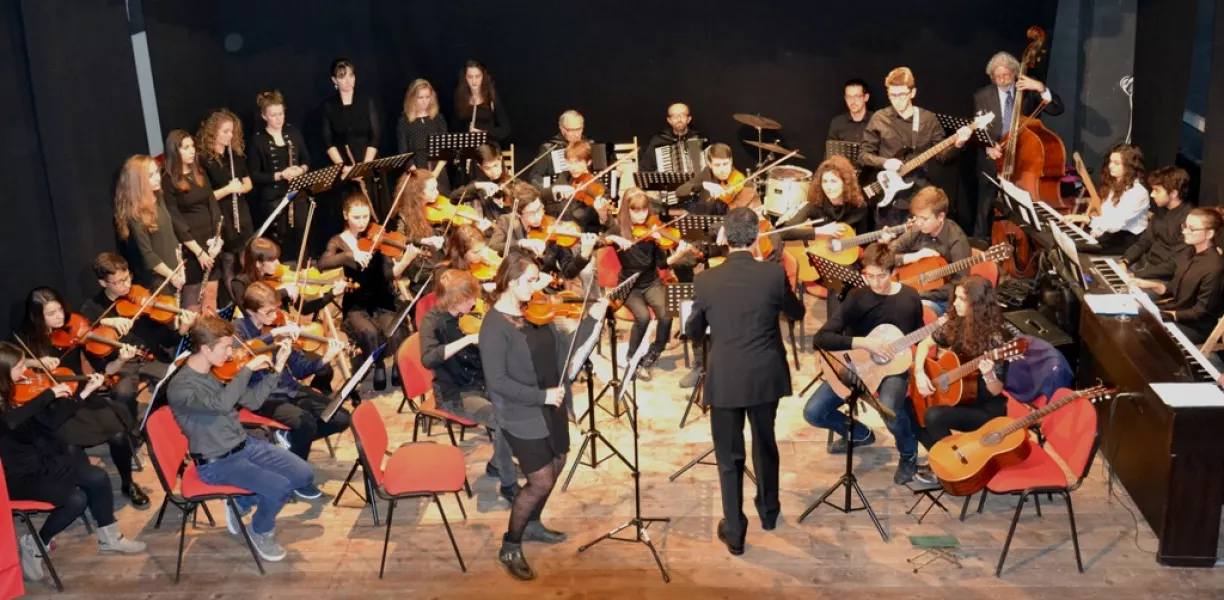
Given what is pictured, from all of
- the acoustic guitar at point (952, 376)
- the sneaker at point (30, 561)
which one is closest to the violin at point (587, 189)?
the acoustic guitar at point (952, 376)

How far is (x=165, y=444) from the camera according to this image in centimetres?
567

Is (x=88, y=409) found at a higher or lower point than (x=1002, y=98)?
lower

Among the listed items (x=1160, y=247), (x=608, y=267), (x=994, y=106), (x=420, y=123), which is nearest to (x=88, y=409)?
(x=608, y=267)

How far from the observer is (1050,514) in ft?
20.1

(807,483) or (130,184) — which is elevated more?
(130,184)

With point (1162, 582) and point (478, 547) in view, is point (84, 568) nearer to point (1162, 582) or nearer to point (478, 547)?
point (478, 547)

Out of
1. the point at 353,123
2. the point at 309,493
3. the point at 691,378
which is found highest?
the point at 353,123

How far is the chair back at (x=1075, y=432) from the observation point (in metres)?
5.40

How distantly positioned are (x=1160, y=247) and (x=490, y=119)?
5047mm

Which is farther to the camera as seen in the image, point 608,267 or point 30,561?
point 608,267

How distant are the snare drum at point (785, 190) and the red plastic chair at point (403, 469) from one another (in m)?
4.12

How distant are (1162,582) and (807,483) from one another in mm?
1748

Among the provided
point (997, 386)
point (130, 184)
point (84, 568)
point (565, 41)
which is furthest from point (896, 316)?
point (565, 41)

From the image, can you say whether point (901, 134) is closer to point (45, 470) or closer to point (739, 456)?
point (739, 456)
